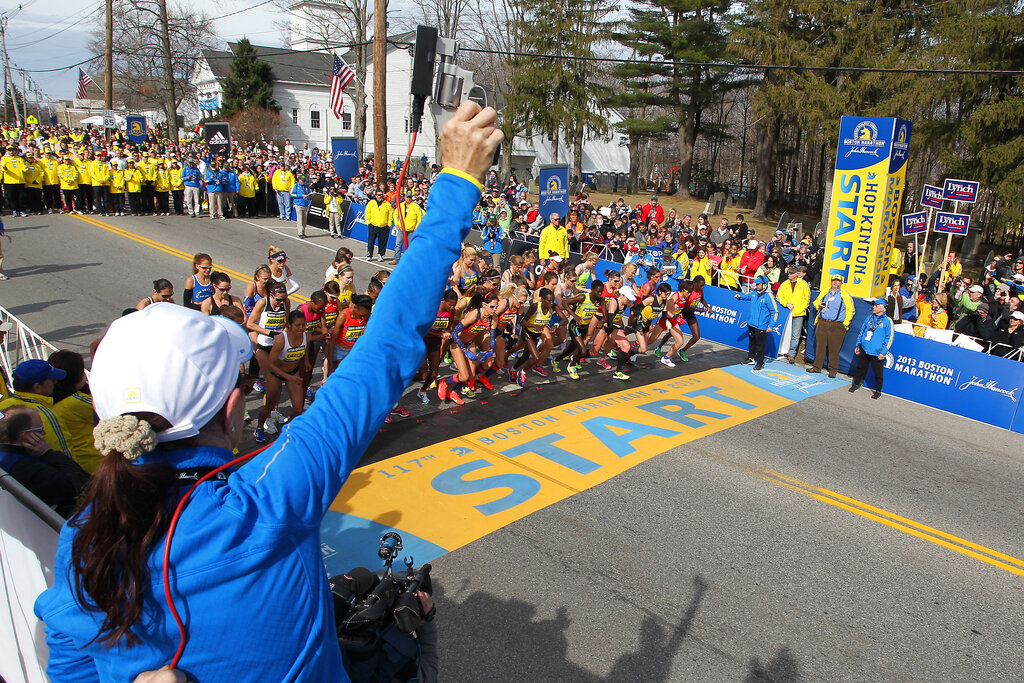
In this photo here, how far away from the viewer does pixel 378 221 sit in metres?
18.2

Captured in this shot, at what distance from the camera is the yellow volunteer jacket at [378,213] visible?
18.0 m

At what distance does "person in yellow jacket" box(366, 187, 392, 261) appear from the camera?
59.3 ft

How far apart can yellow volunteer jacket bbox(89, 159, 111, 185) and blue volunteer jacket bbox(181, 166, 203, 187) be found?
6.83 feet

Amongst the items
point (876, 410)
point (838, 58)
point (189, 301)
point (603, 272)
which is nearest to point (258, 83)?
point (838, 58)

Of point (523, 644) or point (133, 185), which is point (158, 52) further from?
point (523, 644)

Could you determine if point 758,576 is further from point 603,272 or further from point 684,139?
point 684,139

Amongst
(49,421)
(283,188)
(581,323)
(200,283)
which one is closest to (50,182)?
(283,188)

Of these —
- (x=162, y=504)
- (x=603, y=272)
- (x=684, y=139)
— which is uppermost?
(x=684, y=139)

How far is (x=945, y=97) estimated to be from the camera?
24.2 meters

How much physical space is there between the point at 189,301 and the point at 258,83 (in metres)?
46.6

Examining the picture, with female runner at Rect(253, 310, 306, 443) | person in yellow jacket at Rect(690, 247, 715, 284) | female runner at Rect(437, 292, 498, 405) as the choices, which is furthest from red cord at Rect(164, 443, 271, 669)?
person in yellow jacket at Rect(690, 247, 715, 284)

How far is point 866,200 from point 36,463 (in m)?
13.5

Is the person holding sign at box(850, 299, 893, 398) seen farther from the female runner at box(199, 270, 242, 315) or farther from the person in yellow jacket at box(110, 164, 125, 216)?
the person in yellow jacket at box(110, 164, 125, 216)

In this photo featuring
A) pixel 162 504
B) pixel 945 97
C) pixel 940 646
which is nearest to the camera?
pixel 162 504
